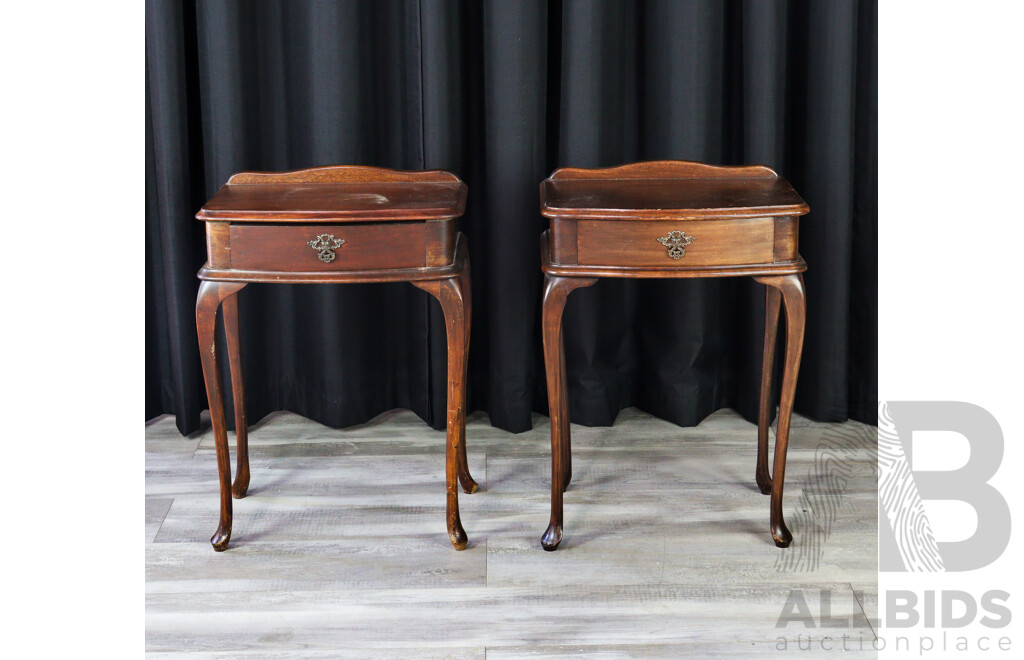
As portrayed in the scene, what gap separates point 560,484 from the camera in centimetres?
197

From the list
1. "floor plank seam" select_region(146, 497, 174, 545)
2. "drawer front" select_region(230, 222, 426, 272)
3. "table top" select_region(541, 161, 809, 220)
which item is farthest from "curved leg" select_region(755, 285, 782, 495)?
"floor plank seam" select_region(146, 497, 174, 545)

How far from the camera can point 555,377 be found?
6.28ft

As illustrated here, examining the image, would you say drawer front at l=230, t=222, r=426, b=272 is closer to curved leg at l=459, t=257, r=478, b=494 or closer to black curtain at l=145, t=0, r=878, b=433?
curved leg at l=459, t=257, r=478, b=494

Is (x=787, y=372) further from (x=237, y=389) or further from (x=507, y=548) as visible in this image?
(x=237, y=389)

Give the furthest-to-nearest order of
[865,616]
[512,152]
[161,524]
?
1. [512,152]
2. [161,524]
3. [865,616]

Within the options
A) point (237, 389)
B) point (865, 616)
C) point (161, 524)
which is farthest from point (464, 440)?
point (865, 616)

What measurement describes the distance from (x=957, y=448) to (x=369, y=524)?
1.20m

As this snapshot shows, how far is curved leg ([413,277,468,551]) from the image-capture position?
1.85 metres

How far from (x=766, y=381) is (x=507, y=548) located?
0.69 metres

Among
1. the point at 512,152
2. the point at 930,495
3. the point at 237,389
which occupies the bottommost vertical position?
the point at 930,495

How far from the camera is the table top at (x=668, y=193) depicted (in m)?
1.76

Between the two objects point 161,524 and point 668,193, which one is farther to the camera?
point 161,524

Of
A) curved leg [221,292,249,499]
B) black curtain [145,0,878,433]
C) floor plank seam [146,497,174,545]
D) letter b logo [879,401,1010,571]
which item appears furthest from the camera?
black curtain [145,0,878,433]

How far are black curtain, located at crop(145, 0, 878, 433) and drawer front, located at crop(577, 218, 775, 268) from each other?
613mm
